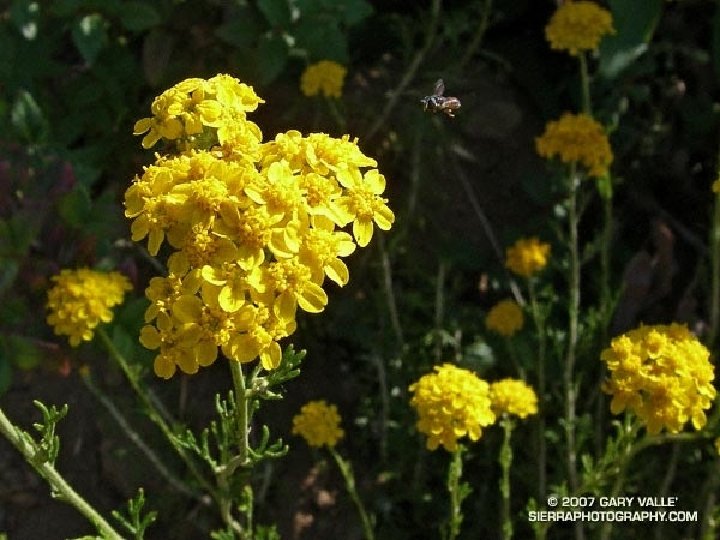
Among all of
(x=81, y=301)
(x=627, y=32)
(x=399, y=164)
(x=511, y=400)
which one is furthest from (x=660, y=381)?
(x=399, y=164)

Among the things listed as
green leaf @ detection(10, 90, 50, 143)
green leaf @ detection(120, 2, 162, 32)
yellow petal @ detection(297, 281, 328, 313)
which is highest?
green leaf @ detection(120, 2, 162, 32)

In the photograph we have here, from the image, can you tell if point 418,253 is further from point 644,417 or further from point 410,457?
point 644,417

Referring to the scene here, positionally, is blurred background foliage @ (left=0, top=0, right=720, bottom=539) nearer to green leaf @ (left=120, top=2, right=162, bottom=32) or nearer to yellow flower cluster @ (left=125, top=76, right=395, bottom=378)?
green leaf @ (left=120, top=2, right=162, bottom=32)

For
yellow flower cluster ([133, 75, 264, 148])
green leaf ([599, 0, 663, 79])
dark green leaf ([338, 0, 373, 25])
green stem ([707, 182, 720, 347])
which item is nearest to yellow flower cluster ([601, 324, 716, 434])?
green stem ([707, 182, 720, 347])

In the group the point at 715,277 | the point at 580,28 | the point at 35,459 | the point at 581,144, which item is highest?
the point at 580,28

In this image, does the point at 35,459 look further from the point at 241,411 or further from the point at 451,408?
the point at 451,408

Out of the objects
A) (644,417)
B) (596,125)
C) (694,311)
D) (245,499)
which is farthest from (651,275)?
(245,499)

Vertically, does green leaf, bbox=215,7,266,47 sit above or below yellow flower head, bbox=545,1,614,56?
above
